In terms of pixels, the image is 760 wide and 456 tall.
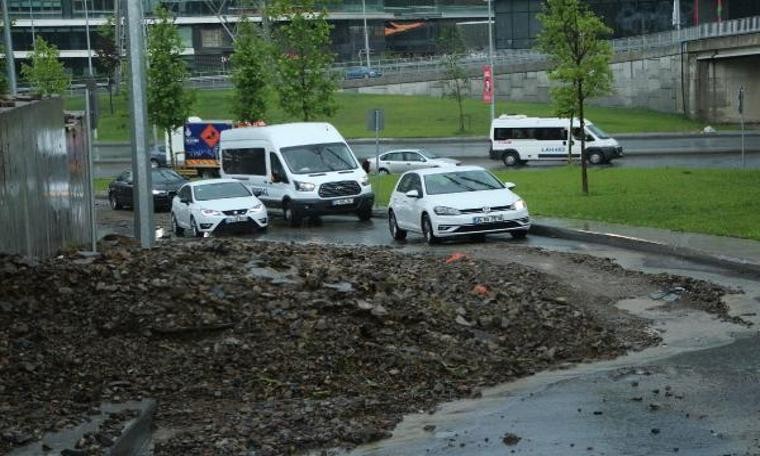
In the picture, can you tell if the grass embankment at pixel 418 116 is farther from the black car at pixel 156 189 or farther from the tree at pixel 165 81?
the black car at pixel 156 189

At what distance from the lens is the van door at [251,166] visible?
36.5 meters

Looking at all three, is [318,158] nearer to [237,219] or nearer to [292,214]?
[292,214]

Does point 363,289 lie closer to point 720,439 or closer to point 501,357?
point 501,357

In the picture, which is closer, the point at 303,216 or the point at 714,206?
the point at 714,206

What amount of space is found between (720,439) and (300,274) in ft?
21.2

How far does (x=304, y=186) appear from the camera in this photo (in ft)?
114

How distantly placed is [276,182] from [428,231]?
1003cm

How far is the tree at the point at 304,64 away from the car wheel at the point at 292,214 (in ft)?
47.7

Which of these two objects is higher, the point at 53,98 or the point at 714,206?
the point at 53,98

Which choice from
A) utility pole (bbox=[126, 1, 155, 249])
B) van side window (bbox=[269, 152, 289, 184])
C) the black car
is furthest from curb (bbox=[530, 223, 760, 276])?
the black car

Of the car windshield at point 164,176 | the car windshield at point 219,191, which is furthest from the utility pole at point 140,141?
the car windshield at point 164,176

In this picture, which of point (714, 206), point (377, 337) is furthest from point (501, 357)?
point (714, 206)

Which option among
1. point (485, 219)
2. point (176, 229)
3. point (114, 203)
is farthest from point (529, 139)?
point (485, 219)

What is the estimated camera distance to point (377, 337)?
39.6 feet
